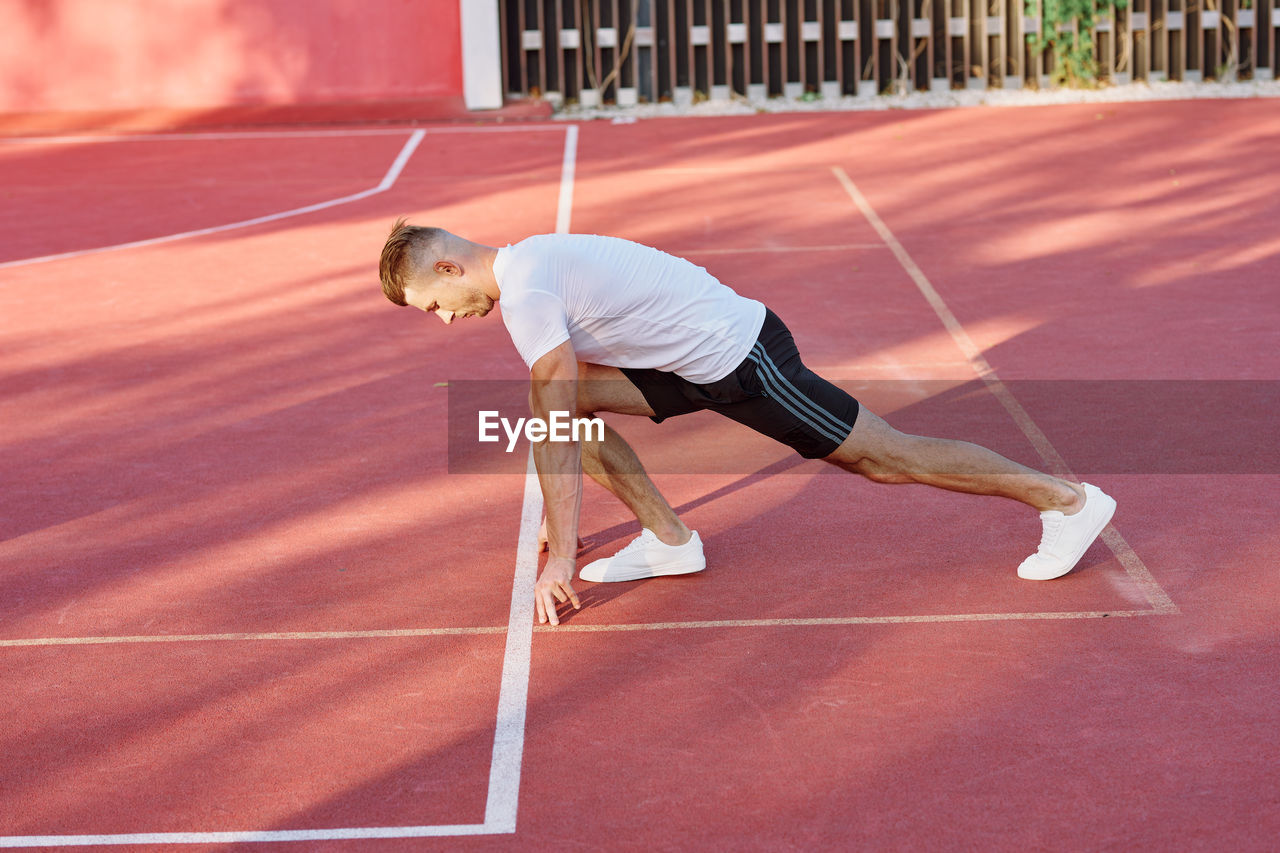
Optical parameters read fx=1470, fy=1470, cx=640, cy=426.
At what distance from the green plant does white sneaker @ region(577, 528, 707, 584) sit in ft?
48.5

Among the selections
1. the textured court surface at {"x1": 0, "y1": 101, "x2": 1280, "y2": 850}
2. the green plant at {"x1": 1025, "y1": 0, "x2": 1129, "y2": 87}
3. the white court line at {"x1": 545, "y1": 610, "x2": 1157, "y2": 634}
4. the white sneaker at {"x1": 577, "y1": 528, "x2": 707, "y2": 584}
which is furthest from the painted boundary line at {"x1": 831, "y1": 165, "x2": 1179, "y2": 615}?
the green plant at {"x1": 1025, "y1": 0, "x2": 1129, "y2": 87}

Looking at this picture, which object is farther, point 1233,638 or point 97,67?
point 97,67

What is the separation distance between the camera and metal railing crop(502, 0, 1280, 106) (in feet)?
60.6

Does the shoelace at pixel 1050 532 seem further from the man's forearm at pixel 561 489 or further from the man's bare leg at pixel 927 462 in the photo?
the man's forearm at pixel 561 489

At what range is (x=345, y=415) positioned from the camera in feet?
24.5

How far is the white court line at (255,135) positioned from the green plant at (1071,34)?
20.5 feet

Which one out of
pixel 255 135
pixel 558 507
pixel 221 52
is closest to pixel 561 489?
pixel 558 507

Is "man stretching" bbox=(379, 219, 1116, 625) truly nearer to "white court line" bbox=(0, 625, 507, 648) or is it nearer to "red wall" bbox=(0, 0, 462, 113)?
"white court line" bbox=(0, 625, 507, 648)

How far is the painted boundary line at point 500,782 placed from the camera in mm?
3824

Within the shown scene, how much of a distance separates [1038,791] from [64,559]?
12.5 feet

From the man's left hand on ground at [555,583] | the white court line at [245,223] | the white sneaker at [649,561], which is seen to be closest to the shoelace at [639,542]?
the white sneaker at [649,561]

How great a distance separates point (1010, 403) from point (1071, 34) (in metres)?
12.8

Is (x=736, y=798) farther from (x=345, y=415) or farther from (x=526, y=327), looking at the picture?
(x=345, y=415)

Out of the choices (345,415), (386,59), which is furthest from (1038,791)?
(386,59)
